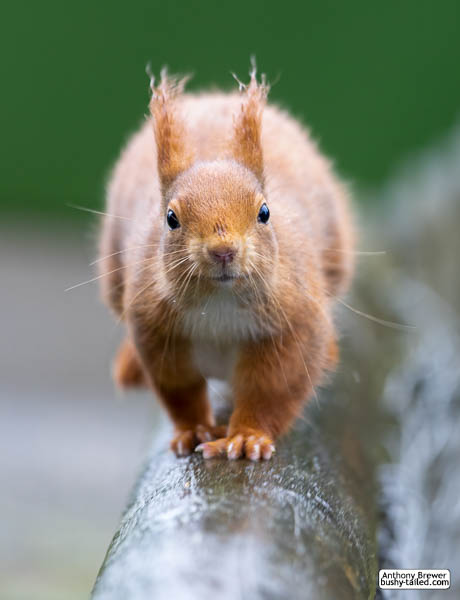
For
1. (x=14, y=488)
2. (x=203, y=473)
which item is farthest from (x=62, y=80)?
(x=203, y=473)

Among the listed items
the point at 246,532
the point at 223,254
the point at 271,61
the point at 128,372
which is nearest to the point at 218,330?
the point at 223,254

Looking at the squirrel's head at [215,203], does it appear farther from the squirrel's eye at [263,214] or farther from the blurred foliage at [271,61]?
the blurred foliage at [271,61]

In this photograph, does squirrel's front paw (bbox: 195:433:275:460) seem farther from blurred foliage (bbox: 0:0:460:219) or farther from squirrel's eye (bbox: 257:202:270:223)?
blurred foliage (bbox: 0:0:460:219)

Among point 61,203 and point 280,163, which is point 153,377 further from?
point 61,203

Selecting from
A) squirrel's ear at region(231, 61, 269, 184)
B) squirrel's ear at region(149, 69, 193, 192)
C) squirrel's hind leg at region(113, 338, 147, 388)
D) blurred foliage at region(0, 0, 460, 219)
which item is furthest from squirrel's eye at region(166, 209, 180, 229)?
blurred foliage at region(0, 0, 460, 219)

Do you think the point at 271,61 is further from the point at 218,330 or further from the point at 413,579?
the point at 413,579

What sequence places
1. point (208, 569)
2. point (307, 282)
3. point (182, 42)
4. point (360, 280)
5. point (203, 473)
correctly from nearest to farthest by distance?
point (208, 569) → point (203, 473) → point (307, 282) → point (360, 280) → point (182, 42)

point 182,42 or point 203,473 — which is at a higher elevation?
point 182,42
